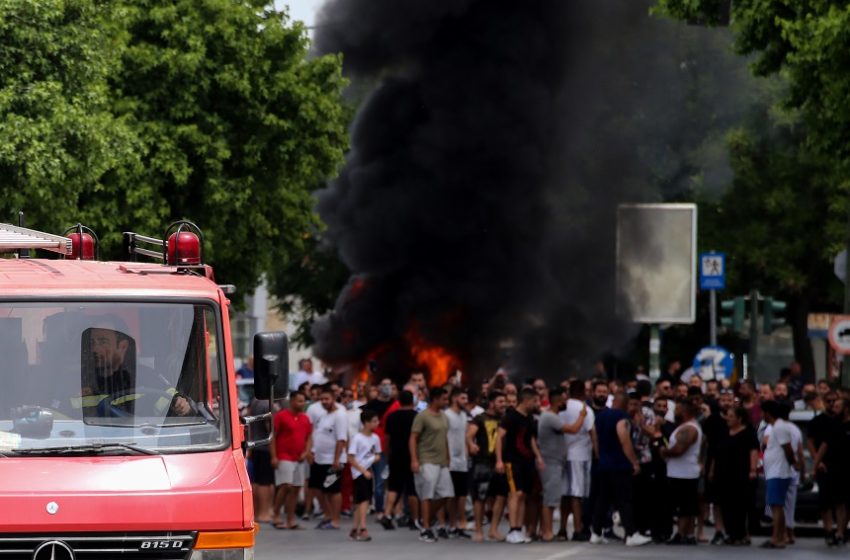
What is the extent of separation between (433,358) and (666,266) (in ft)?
29.8

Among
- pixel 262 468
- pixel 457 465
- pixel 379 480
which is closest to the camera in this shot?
pixel 457 465

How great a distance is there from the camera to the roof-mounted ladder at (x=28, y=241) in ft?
37.8

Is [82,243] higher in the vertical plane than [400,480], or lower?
higher

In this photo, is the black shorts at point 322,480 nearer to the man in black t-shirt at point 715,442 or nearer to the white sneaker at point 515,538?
the white sneaker at point 515,538

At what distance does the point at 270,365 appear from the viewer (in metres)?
10.0

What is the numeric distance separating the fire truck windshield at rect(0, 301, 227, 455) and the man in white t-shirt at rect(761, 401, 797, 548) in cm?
1176

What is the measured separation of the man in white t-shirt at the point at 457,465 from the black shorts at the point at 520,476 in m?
0.87

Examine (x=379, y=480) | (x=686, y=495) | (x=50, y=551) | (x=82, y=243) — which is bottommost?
(x=379, y=480)

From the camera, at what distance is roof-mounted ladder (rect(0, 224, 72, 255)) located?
453 inches

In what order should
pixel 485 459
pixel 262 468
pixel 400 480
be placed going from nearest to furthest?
pixel 485 459, pixel 400 480, pixel 262 468

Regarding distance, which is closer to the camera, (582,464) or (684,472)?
(684,472)

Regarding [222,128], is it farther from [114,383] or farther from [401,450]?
[114,383]

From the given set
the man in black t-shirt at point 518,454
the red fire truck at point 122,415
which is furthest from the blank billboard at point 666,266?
the red fire truck at point 122,415

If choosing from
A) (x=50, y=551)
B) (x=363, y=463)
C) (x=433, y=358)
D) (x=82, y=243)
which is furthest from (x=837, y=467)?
(x=433, y=358)
